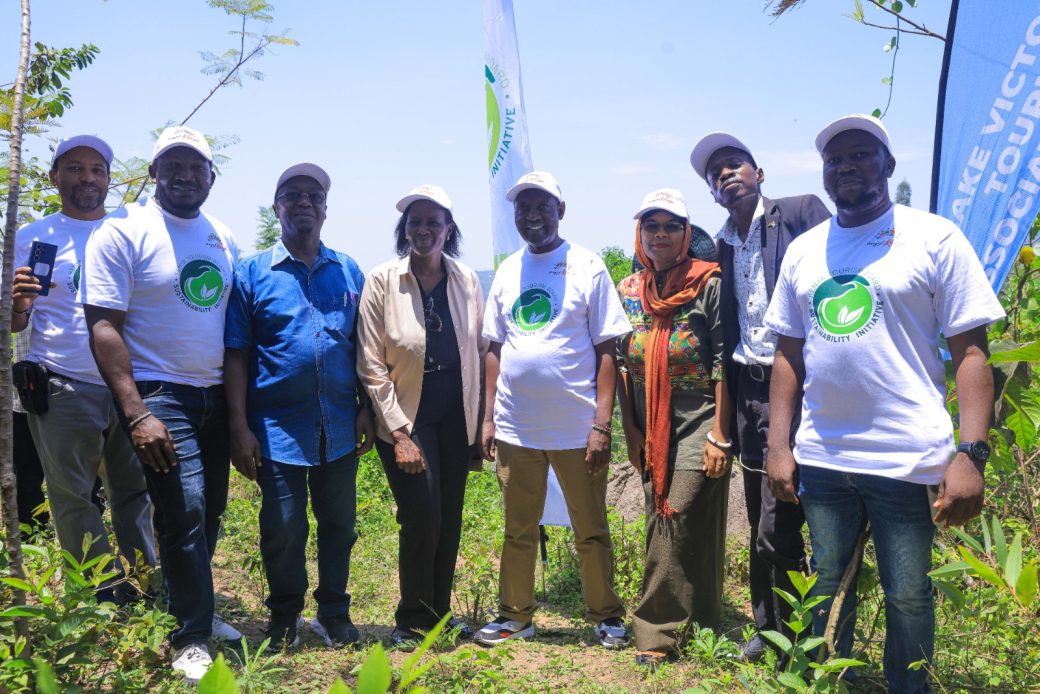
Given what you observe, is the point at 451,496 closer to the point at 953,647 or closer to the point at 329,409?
the point at 329,409

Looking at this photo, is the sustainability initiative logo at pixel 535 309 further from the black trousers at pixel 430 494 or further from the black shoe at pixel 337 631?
the black shoe at pixel 337 631

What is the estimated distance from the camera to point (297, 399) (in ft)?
12.3

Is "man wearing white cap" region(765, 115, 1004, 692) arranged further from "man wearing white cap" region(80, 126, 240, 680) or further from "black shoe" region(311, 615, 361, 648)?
"man wearing white cap" region(80, 126, 240, 680)

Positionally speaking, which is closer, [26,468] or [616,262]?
[26,468]

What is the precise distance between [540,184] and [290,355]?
1399mm

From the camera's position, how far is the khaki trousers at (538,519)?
4.03 metres

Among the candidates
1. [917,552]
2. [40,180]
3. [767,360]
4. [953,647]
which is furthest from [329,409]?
[40,180]

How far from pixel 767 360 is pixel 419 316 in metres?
1.60

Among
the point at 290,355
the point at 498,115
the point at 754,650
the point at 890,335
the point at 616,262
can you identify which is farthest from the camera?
the point at 616,262

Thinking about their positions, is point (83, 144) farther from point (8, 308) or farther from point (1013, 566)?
point (1013, 566)

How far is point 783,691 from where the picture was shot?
8.52ft

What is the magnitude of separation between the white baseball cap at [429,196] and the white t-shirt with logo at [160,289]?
3.10 ft

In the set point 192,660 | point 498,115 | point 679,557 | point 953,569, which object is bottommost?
point 192,660

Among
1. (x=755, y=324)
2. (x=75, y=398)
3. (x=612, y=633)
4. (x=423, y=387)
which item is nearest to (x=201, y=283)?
(x=75, y=398)
